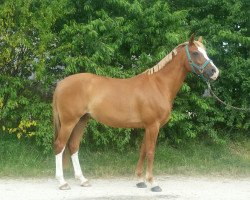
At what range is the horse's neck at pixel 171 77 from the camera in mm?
6895

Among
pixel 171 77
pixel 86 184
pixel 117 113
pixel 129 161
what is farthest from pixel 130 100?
pixel 129 161

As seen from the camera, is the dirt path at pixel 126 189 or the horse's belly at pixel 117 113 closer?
the dirt path at pixel 126 189

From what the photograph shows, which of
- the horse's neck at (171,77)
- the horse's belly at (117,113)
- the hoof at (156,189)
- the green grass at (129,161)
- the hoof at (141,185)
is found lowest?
the hoof at (156,189)

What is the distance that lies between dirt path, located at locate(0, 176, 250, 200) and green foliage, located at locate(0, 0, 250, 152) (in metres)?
1.22

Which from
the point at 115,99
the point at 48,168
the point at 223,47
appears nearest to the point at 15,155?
the point at 48,168

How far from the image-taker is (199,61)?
21.9 feet

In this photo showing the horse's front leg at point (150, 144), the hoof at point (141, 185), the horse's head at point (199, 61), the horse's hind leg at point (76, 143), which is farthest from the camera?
the horse's hind leg at point (76, 143)

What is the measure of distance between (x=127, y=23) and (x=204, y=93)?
7.44 ft

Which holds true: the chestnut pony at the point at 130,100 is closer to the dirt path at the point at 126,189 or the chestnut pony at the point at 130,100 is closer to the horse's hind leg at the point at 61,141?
the horse's hind leg at the point at 61,141

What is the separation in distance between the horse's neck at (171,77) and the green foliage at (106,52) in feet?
3.73

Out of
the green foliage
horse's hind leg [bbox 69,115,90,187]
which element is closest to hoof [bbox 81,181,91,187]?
horse's hind leg [bbox 69,115,90,187]

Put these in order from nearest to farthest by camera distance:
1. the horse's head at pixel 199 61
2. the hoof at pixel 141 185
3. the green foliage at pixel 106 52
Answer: the horse's head at pixel 199 61, the hoof at pixel 141 185, the green foliage at pixel 106 52

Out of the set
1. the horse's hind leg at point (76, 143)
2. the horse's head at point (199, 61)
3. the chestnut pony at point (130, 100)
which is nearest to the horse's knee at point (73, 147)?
the horse's hind leg at point (76, 143)

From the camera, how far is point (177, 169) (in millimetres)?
7902
